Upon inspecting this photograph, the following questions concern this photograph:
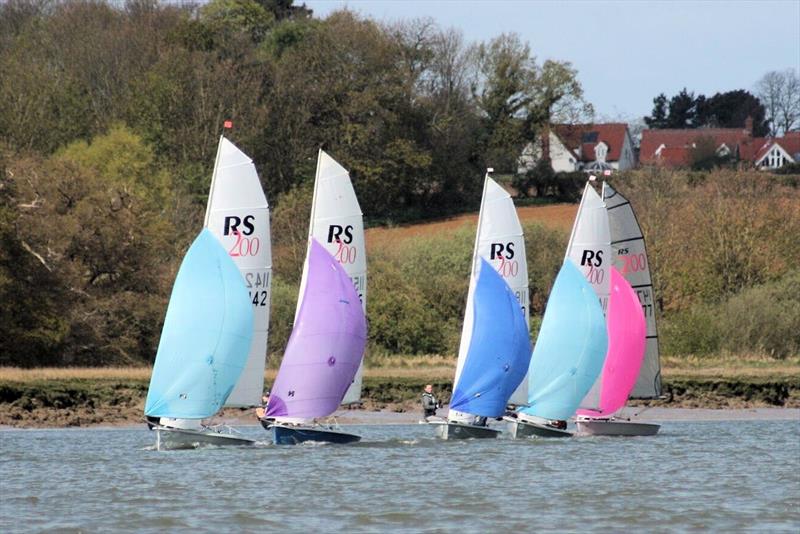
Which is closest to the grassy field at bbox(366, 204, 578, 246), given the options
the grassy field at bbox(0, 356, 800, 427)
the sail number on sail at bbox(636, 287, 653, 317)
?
the grassy field at bbox(0, 356, 800, 427)

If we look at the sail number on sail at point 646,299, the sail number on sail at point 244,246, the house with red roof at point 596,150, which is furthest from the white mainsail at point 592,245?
the house with red roof at point 596,150

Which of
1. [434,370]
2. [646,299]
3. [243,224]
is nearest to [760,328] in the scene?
[434,370]

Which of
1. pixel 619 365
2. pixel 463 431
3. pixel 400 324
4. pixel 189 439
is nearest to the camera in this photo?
pixel 189 439

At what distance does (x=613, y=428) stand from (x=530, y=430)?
291cm

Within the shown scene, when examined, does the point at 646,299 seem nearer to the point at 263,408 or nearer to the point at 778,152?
the point at 263,408

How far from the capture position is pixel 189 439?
3431 cm

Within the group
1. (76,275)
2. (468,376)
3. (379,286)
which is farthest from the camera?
(379,286)

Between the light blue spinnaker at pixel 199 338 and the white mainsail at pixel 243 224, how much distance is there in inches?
15.7

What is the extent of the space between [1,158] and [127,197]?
17.5ft

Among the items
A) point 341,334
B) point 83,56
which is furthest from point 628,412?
point 83,56

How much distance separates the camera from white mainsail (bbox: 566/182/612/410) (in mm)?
40375

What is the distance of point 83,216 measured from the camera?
5628cm

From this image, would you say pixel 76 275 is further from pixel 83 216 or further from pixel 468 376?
pixel 468 376

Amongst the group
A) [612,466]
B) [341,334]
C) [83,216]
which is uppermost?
[83,216]
